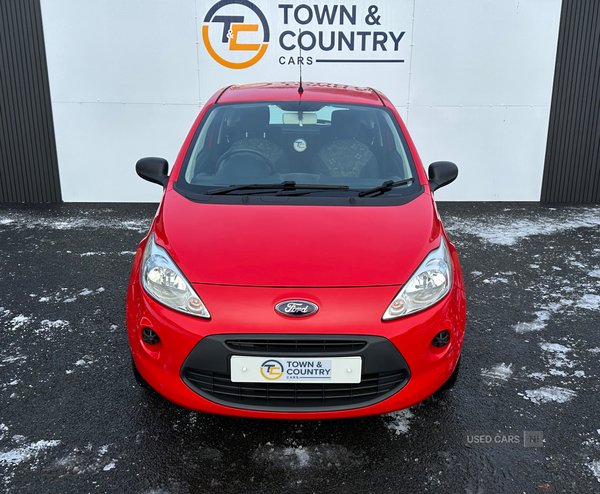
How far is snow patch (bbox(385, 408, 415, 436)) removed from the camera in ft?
8.26

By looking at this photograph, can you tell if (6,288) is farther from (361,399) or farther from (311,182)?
(361,399)

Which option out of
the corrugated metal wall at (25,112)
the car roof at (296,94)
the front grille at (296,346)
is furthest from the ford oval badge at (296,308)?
the corrugated metal wall at (25,112)

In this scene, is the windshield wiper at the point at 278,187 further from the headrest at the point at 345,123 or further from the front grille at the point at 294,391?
the front grille at the point at 294,391

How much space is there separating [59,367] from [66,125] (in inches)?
192

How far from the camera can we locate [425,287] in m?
2.29

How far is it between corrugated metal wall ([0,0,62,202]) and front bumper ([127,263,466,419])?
5800 millimetres

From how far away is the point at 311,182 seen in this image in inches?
117

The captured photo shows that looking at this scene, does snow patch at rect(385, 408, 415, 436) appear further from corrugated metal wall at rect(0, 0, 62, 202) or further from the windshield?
corrugated metal wall at rect(0, 0, 62, 202)

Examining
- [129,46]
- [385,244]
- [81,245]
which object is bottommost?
[81,245]

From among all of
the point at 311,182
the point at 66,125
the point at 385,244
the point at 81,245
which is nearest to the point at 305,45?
the point at 66,125

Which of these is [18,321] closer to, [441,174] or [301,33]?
[441,174]

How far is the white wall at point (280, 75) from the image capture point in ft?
22.1

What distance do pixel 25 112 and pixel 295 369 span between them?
21.2ft

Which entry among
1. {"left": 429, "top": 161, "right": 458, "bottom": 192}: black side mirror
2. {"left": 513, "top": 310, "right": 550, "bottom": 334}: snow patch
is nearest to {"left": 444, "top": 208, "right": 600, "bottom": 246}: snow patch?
{"left": 513, "top": 310, "right": 550, "bottom": 334}: snow patch
